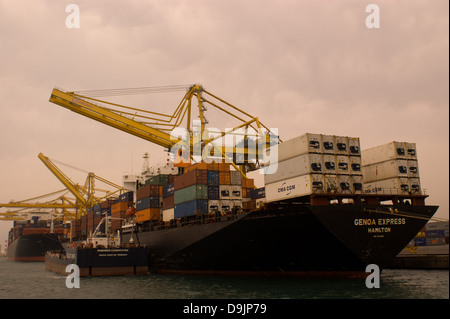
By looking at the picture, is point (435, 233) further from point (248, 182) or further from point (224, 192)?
point (224, 192)

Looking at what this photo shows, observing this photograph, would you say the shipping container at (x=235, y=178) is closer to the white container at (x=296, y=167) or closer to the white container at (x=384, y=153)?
the white container at (x=296, y=167)

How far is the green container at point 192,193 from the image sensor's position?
32.9 metres

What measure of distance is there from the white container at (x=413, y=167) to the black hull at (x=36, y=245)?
72.4 meters

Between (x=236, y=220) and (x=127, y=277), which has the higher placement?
(x=236, y=220)

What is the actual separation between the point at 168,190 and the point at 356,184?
18771mm

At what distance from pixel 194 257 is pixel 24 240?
212ft

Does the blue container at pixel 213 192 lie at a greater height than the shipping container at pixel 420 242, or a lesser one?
greater

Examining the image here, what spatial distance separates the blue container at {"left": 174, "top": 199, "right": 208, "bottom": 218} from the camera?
106 ft

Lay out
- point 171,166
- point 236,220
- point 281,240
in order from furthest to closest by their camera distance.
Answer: point 171,166
point 236,220
point 281,240

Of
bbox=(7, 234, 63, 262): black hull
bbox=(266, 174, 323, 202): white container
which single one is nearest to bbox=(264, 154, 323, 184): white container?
bbox=(266, 174, 323, 202): white container

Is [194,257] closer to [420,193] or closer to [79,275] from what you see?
[79,275]

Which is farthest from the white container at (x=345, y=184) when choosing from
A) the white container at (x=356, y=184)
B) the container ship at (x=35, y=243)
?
the container ship at (x=35, y=243)
